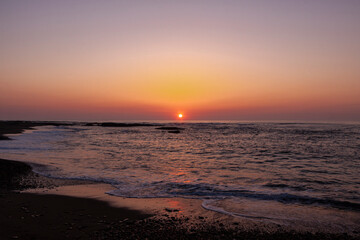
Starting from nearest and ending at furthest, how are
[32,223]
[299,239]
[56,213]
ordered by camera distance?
[299,239] → [32,223] → [56,213]

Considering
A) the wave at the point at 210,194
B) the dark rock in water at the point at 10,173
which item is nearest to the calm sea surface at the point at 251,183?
the wave at the point at 210,194

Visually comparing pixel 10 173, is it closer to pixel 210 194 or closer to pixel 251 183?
pixel 210 194

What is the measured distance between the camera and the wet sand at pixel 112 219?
6836 millimetres

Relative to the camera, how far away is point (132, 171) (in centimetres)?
1634

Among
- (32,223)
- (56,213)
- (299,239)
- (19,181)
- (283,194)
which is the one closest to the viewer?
(299,239)

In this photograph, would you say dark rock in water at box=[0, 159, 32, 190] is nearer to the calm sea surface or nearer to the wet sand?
the wet sand

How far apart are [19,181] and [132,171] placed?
20.0ft

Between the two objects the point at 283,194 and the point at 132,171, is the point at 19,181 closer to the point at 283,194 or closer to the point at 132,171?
the point at 132,171

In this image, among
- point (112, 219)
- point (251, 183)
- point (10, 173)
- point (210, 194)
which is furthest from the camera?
point (10, 173)

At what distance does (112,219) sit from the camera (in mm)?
7871

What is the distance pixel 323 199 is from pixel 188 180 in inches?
250

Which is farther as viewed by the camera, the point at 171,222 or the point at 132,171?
the point at 132,171

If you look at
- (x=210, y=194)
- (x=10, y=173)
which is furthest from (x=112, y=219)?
(x=10, y=173)

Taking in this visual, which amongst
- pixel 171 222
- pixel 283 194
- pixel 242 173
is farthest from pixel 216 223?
pixel 242 173
